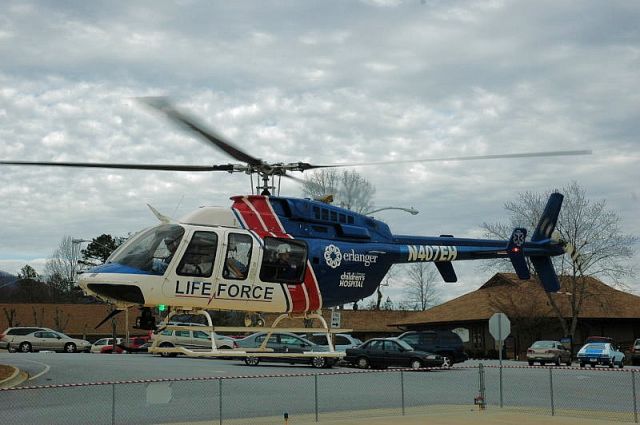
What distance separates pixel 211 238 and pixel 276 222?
69.3 inches

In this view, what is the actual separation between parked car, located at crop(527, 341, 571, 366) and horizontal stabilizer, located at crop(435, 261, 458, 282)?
56.2 ft

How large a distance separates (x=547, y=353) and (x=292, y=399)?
2310 centimetres

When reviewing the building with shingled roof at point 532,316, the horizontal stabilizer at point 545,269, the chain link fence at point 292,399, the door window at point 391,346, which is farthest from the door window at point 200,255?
the building with shingled roof at point 532,316

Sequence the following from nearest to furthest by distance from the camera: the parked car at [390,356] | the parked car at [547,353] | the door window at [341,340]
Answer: the parked car at [390,356] < the door window at [341,340] < the parked car at [547,353]

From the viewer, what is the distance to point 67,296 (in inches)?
3282

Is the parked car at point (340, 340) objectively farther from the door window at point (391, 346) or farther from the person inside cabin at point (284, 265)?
the person inside cabin at point (284, 265)

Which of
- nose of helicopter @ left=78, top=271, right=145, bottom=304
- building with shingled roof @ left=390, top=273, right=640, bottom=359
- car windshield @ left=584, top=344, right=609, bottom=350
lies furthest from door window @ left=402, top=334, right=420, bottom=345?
nose of helicopter @ left=78, top=271, right=145, bottom=304

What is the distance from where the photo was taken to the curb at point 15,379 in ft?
70.5

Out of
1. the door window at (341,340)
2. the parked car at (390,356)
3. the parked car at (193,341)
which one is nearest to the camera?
the parked car at (390,356)

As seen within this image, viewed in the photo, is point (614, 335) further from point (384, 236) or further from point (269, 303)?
point (269, 303)

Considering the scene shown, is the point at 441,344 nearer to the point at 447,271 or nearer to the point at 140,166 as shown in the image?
the point at 447,271

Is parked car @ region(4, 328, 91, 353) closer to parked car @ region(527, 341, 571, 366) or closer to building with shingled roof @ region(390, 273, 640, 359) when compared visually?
building with shingled roof @ region(390, 273, 640, 359)

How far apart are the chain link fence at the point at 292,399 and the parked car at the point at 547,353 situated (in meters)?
13.7

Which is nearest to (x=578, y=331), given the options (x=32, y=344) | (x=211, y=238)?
(x=32, y=344)
